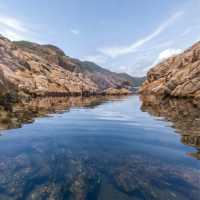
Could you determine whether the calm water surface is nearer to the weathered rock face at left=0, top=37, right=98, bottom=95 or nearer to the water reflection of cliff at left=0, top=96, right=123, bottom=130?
the water reflection of cliff at left=0, top=96, right=123, bottom=130

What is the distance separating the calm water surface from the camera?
5.16 m

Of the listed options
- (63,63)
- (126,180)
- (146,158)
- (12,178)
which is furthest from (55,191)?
(63,63)

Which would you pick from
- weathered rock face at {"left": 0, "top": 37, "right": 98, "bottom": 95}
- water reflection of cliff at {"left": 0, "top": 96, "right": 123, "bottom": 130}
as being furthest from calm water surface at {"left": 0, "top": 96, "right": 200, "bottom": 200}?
weathered rock face at {"left": 0, "top": 37, "right": 98, "bottom": 95}

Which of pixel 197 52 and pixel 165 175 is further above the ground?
pixel 197 52


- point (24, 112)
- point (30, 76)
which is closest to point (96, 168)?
point (24, 112)

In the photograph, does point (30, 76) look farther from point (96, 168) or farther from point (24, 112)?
point (96, 168)

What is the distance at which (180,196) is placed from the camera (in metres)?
4.98

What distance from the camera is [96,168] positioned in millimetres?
6699

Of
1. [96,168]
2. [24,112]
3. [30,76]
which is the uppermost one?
[30,76]

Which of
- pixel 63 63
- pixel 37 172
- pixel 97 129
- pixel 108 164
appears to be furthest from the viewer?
pixel 63 63

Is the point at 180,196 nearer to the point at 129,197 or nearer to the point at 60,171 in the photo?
the point at 129,197

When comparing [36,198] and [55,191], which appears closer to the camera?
[36,198]

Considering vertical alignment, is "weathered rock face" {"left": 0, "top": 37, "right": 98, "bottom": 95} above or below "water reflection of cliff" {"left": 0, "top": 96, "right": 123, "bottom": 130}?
above

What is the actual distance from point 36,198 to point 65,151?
11.7 ft
